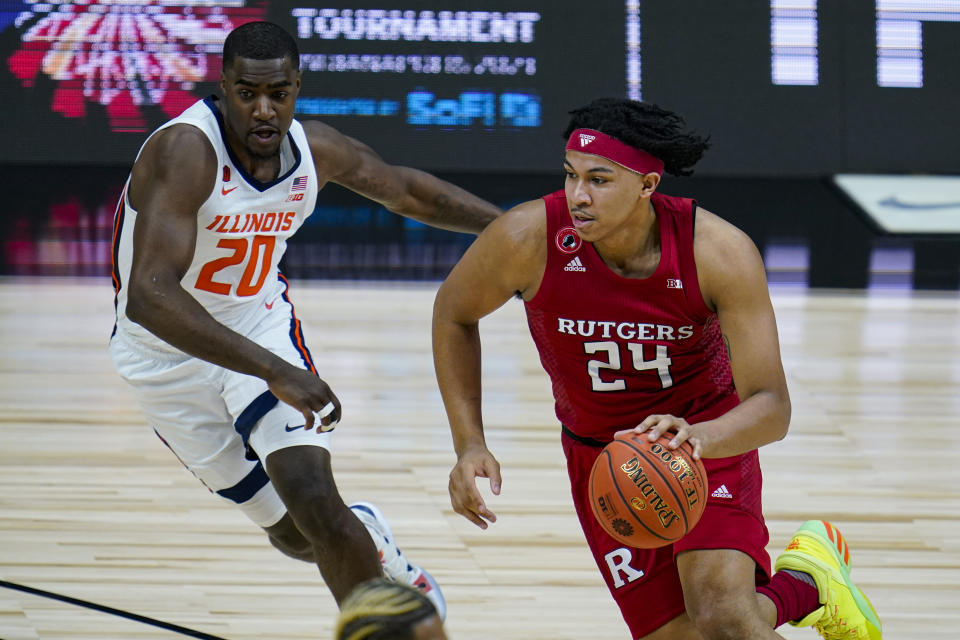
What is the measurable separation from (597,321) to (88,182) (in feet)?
31.8

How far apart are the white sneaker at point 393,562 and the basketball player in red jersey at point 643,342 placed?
567 millimetres

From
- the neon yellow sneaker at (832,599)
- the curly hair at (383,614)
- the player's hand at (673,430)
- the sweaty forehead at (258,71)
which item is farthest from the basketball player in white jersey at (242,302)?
the curly hair at (383,614)

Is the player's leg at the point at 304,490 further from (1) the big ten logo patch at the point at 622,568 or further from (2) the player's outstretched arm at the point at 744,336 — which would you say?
(2) the player's outstretched arm at the point at 744,336

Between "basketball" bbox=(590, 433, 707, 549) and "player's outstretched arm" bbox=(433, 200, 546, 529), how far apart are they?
305mm

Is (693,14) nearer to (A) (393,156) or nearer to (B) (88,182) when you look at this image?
(A) (393,156)

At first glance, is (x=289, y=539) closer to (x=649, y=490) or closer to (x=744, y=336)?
(x=649, y=490)

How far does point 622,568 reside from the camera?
3.29m

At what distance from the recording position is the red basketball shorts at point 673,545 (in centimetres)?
316

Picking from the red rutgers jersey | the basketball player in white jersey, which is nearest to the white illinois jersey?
the basketball player in white jersey

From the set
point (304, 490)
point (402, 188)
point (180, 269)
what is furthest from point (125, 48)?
point (304, 490)

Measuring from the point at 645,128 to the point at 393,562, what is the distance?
1.40 m

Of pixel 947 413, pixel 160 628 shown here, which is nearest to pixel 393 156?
pixel 947 413

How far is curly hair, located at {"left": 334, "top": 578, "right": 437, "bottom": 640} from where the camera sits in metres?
1.67

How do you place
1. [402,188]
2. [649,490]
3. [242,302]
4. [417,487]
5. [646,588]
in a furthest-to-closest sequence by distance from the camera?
[417,487] → [402,188] → [242,302] → [646,588] → [649,490]
